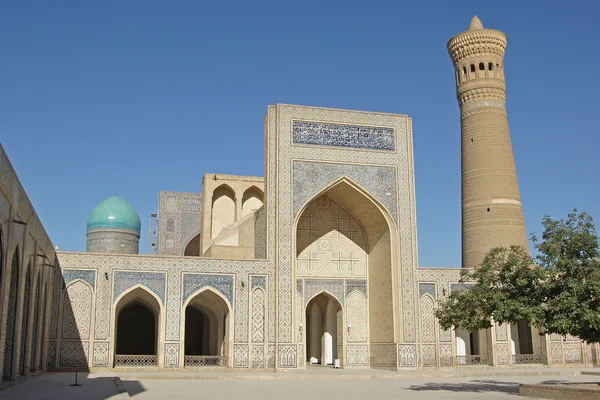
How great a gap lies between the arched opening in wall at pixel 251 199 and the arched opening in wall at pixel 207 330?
11.5ft

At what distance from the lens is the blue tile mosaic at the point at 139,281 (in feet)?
49.4

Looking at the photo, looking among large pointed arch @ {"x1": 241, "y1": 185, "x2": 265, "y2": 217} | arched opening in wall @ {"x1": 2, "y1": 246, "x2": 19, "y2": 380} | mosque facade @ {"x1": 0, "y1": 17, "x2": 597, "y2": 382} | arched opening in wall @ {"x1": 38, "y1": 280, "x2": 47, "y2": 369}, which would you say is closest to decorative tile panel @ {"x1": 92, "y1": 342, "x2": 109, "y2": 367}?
mosque facade @ {"x1": 0, "y1": 17, "x2": 597, "y2": 382}

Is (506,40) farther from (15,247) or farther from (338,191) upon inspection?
(15,247)

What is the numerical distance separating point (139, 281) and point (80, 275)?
4.06 ft

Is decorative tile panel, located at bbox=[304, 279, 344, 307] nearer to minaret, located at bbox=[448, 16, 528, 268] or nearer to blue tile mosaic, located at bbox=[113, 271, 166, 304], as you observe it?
blue tile mosaic, located at bbox=[113, 271, 166, 304]

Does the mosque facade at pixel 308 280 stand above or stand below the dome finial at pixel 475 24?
below

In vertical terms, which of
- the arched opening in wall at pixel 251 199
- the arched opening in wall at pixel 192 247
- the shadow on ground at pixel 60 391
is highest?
the arched opening in wall at pixel 251 199

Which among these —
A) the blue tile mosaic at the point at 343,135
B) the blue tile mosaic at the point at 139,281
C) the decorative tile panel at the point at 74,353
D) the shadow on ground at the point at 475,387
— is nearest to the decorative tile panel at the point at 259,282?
the blue tile mosaic at the point at 139,281

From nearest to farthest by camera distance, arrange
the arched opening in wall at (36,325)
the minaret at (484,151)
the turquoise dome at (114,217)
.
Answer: the arched opening in wall at (36,325), the minaret at (484,151), the turquoise dome at (114,217)

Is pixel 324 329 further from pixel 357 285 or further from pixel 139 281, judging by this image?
pixel 139 281

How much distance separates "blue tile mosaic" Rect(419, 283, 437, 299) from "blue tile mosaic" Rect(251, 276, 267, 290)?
150 inches

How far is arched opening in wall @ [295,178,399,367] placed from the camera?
16.9 metres

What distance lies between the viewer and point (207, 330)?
772 inches

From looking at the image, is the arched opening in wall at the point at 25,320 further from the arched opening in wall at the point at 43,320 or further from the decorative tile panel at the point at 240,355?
the decorative tile panel at the point at 240,355
